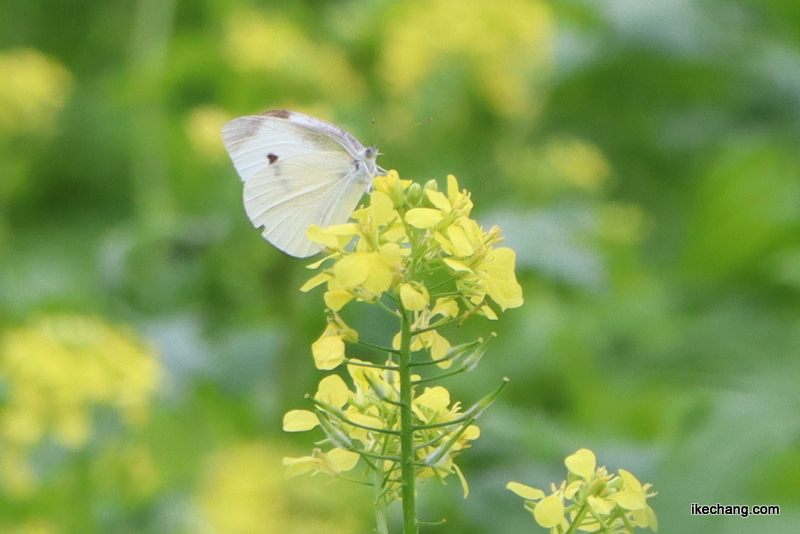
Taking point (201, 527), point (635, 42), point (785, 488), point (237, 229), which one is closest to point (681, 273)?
point (635, 42)

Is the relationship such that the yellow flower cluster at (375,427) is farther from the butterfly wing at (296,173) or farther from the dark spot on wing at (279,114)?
the dark spot on wing at (279,114)

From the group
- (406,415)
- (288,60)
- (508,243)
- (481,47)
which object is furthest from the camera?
(288,60)

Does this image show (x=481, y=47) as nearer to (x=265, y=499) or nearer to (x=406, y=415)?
(x=265, y=499)

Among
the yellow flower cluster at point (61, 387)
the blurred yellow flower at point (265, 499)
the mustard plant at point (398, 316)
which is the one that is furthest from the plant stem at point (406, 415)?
the yellow flower cluster at point (61, 387)

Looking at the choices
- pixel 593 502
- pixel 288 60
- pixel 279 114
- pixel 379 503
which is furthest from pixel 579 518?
pixel 288 60

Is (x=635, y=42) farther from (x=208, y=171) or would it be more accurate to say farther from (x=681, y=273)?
(x=208, y=171)

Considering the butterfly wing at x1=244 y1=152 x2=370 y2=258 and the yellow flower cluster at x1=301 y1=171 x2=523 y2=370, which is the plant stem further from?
the butterfly wing at x1=244 y1=152 x2=370 y2=258
